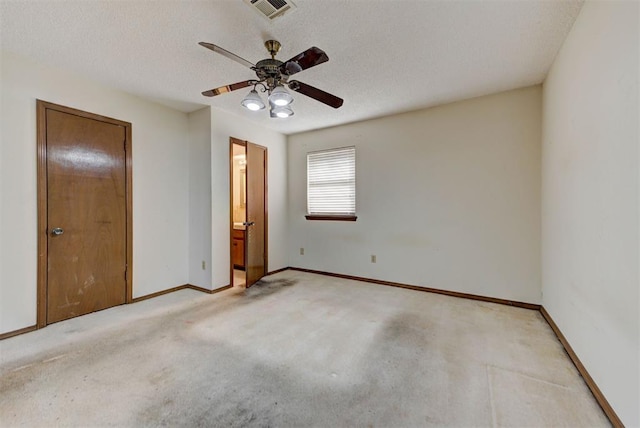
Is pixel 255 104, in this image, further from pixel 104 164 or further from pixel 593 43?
pixel 593 43

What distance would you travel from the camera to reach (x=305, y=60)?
6.00 feet

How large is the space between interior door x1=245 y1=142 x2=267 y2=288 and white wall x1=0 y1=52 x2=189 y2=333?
2.83 feet

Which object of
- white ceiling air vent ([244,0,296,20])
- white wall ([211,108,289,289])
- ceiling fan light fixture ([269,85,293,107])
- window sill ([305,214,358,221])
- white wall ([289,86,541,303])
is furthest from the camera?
window sill ([305,214,358,221])

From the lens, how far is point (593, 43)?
172 cm

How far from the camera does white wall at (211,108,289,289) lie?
3.67m

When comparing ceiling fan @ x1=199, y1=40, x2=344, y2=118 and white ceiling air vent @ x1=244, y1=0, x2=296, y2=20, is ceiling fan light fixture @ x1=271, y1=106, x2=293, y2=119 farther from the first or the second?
white ceiling air vent @ x1=244, y1=0, x2=296, y2=20

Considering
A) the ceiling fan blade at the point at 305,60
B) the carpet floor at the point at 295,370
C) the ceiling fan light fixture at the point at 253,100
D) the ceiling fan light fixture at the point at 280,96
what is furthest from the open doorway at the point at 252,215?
the ceiling fan blade at the point at 305,60

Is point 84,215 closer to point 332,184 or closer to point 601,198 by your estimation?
point 332,184

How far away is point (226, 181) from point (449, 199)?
3.01 m

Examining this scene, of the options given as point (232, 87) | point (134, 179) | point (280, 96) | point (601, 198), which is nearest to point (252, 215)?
point (134, 179)

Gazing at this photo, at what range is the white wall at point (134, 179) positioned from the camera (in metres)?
2.41

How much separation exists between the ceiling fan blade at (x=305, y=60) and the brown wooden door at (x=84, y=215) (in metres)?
2.38

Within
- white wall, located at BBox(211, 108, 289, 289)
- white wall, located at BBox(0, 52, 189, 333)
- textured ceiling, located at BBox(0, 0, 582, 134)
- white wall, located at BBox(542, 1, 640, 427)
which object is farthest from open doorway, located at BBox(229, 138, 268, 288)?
white wall, located at BBox(542, 1, 640, 427)

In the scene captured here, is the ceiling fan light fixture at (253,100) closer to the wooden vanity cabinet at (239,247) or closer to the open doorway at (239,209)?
the open doorway at (239,209)
